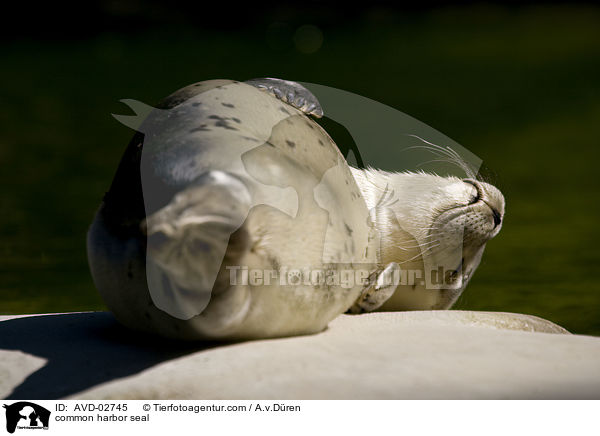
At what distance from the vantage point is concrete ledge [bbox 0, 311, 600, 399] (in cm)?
91

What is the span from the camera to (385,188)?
1574mm

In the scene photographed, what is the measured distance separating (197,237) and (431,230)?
69 centimetres

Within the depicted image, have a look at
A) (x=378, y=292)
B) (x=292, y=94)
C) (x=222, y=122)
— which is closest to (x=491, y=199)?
(x=378, y=292)

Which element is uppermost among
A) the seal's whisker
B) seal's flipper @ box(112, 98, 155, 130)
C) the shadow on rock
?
seal's flipper @ box(112, 98, 155, 130)

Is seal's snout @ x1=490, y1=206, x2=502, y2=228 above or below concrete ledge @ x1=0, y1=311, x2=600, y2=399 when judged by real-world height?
above

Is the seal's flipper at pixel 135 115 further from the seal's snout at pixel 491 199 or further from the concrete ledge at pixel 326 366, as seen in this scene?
the seal's snout at pixel 491 199

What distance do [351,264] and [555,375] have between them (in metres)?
0.36

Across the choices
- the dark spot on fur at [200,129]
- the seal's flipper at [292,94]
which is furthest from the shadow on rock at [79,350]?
the seal's flipper at [292,94]

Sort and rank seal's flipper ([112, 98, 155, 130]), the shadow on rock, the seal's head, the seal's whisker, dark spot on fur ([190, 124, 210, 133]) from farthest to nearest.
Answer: the seal's whisker < the seal's head < seal's flipper ([112, 98, 155, 130]) < dark spot on fur ([190, 124, 210, 133]) < the shadow on rock

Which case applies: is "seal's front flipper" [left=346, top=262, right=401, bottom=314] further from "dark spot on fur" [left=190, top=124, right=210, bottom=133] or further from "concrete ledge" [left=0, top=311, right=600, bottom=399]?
"dark spot on fur" [left=190, top=124, right=210, bottom=133]

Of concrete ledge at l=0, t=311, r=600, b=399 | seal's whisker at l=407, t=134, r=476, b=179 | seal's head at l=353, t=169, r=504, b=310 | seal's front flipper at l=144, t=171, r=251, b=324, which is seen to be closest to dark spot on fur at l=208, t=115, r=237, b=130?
seal's front flipper at l=144, t=171, r=251, b=324

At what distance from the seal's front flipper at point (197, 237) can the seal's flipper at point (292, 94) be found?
1.24ft

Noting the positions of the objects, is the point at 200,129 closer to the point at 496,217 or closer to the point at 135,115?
the point at 135,115
